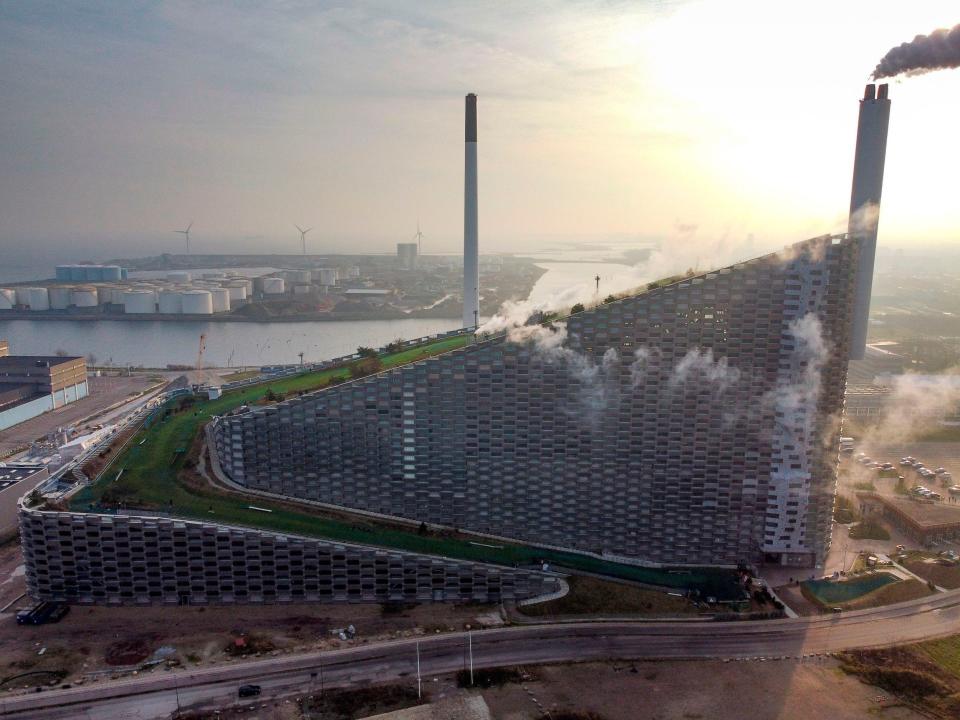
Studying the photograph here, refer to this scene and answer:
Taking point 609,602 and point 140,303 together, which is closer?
point 609,602

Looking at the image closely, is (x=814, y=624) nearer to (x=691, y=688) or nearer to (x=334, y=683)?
(x=691, y=688)

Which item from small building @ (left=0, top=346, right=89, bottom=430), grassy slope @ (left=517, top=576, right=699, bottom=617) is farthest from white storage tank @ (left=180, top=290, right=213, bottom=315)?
grassy slope @ (left=517, top=576, right=699, bottom=617)

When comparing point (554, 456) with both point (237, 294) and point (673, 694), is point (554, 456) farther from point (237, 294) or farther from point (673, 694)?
point (237, 294)

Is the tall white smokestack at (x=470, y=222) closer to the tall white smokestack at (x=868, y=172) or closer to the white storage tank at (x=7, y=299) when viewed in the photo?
the tall white smokestack at (x=868, y=172)

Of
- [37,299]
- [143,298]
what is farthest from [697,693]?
[37,299]

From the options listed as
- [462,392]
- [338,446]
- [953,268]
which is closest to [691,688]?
[462,392]

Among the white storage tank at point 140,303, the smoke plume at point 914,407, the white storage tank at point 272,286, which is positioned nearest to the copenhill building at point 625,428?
the smoke plume at point 914,407

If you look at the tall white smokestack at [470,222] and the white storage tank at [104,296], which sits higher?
the tall white smokestack at [470,222]
